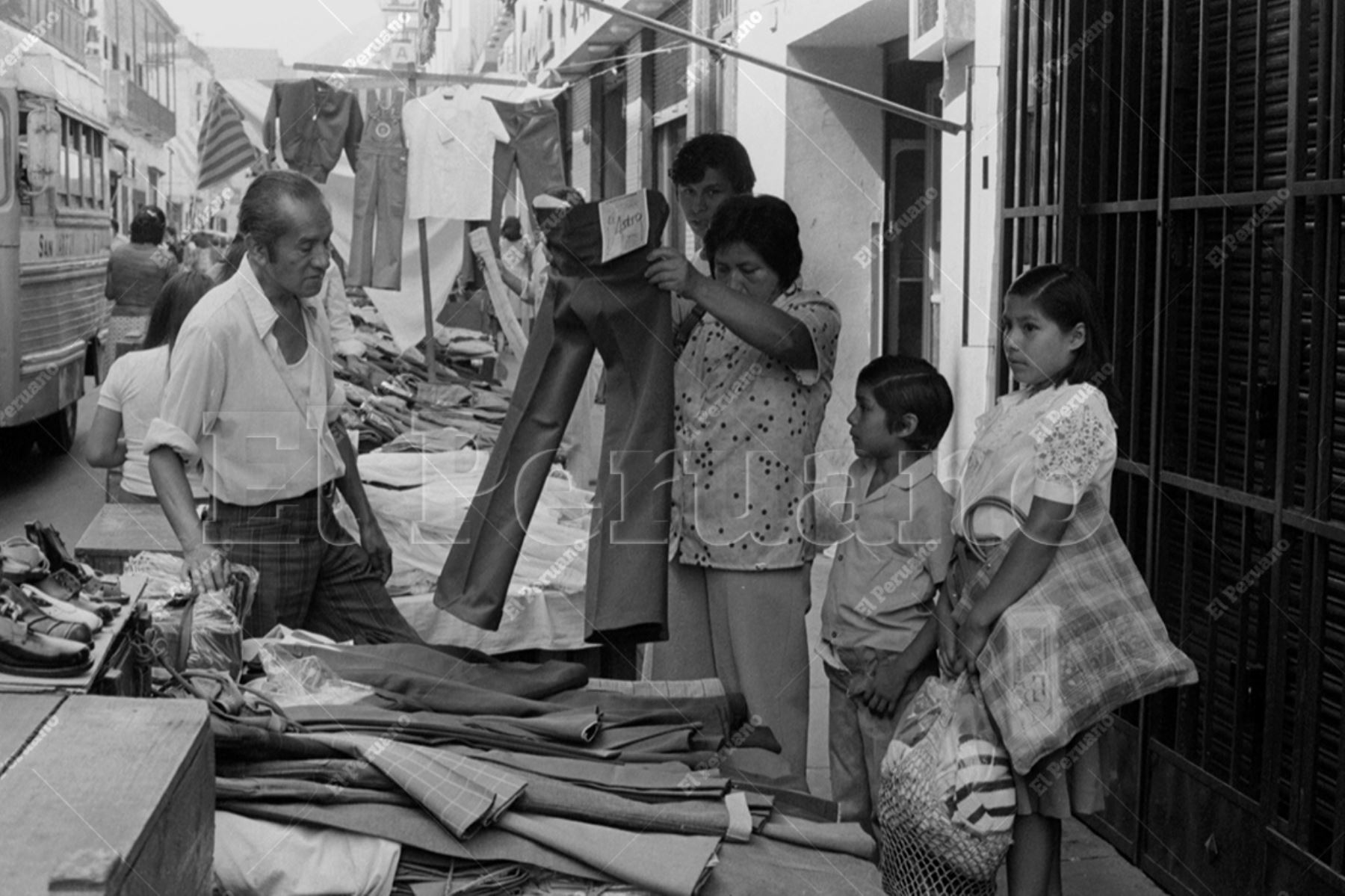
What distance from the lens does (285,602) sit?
4234 millimetres

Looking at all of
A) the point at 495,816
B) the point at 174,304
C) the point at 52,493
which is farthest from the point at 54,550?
the point at 52,493

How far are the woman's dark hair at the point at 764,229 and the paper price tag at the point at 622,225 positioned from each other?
18.1 inches

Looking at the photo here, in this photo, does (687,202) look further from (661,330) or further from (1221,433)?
(1221,433)

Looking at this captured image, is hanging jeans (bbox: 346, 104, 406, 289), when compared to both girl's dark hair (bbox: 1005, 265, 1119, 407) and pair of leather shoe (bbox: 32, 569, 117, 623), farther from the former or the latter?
pair of leather shoe (bbox: 32, 569, 117, 623)

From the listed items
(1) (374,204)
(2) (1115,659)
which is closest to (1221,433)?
(2) (1115,659)

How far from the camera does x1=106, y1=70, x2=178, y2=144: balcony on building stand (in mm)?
40781

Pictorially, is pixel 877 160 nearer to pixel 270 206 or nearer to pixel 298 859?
pixel 270 206

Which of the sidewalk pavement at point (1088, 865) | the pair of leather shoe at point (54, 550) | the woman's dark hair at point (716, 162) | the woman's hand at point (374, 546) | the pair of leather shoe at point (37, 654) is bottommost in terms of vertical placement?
the sidewalk pavement at point (1088, 865)

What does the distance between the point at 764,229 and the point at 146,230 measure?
33.5 feet

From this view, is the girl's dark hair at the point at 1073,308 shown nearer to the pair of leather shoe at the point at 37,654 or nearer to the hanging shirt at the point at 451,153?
the pair of leather shoe at the point at 37,654

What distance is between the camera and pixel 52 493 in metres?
12.2

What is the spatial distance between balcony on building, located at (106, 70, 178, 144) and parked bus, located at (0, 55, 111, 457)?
22.5 metres

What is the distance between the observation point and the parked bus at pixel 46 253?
12141 millimetres

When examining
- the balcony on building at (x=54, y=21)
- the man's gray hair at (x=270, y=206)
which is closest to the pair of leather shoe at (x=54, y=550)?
the man's gray hair at (x=270, y=206)
